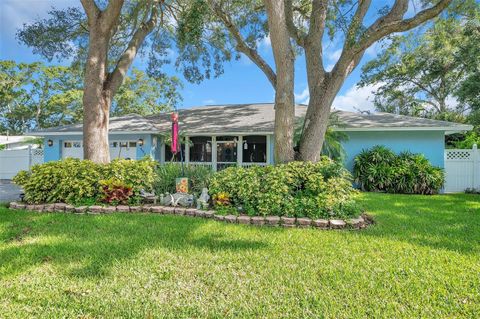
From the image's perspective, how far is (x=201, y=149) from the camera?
14.2 m

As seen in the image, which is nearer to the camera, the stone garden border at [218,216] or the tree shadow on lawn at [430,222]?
the tree shadow on lawn at [430,222]

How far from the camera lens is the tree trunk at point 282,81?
6.09 metres

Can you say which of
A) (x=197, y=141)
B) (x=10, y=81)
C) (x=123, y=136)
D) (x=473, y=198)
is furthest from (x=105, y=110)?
(x=10, y=81)

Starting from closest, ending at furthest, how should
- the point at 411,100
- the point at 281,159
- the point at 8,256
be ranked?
1. the point at 8,256
2. the point at 281,159
3. the point at 411,100

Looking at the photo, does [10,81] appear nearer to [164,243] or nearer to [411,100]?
[164,243]

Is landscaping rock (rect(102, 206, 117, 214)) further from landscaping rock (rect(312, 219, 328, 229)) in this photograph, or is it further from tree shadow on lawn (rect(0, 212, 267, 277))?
landscaping rock (rect(312, 219, 328, 229))

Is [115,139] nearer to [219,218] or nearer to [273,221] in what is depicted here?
[219,218]

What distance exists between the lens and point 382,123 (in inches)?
447

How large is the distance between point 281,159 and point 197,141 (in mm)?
8409

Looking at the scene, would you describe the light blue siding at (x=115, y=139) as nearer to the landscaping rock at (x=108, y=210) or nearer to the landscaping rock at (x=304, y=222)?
the landscaping rock at (x=108, y=210)

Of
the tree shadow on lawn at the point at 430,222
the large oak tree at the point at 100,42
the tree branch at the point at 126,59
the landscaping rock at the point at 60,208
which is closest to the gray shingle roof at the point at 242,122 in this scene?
the large oak tree at the point at 100,42

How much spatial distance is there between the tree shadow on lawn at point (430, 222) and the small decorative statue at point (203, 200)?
10.5 ft

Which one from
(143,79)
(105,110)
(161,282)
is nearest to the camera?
(161,282)

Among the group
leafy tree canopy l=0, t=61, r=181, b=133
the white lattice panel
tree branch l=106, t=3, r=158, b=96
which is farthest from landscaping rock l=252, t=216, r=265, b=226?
leafy tree canopy l=0, t=61, r=181, b=133
